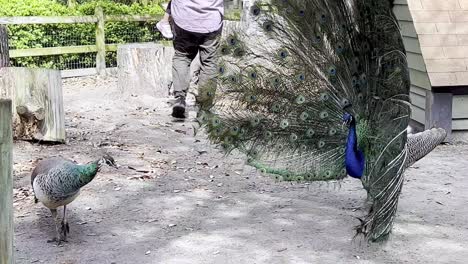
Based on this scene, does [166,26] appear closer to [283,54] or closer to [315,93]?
[283,54]

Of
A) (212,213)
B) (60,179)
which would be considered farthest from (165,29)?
(60,179)

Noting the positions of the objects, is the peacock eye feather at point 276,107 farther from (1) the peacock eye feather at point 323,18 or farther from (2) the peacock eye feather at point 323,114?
(1) the peacock eye feather at point 323,18

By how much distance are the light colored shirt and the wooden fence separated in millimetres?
4920

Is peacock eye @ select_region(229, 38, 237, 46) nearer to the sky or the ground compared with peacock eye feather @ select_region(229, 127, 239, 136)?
nearer to the sky

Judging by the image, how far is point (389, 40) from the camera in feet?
15.8

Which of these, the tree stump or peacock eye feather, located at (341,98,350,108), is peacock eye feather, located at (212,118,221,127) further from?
the tree stump

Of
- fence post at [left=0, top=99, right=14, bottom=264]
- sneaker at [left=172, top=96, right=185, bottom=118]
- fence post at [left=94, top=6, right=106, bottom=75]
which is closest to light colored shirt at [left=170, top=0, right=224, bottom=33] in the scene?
sneaker at [left=172, top=96, right=185, bottom=118]

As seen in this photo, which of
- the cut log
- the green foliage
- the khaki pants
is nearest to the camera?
the cut log

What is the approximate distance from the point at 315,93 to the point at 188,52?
3.55 m

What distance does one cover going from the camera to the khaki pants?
27.5 feet

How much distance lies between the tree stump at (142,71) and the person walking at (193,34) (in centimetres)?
190

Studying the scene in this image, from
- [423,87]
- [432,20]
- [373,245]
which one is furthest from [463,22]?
[373,245]

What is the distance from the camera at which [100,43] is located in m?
13.6

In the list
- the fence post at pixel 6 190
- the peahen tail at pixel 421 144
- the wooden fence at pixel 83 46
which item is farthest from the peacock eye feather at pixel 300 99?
the wooden fence at pixel 83 46
